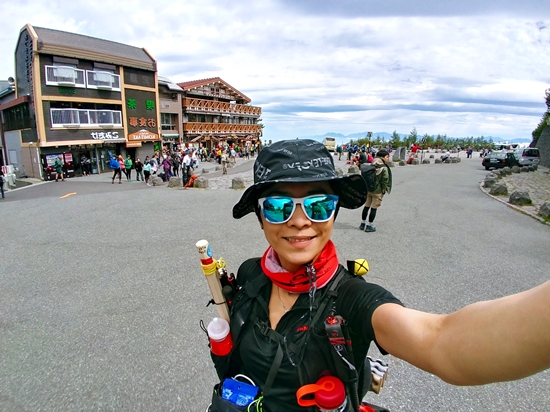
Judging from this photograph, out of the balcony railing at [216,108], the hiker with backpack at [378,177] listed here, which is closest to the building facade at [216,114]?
the balcony railing at [216,108]

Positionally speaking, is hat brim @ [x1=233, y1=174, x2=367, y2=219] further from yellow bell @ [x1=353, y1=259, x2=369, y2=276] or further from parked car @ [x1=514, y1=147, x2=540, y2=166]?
parked car @ [x1=514, y1=147, x2=540, y2=166]

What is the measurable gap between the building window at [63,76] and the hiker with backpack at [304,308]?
88.6 ft

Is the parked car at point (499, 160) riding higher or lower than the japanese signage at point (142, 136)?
lower

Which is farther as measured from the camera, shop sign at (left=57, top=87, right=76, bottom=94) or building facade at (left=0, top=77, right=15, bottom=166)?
building facade at (left=0, top=77, right=15, bottom=166)

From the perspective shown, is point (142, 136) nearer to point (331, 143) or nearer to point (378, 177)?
point (378, 177)

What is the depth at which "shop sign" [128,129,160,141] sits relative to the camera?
27689mm

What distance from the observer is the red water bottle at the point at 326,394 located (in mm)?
1198

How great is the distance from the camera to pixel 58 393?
2.98 metres

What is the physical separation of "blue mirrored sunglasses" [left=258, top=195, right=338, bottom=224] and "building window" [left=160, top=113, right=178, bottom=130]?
38.2 m

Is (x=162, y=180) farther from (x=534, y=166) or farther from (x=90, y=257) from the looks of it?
(x=534, y=166)

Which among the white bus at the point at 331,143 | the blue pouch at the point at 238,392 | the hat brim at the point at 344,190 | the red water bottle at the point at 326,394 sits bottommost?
the blue pouch at the point at 238,392

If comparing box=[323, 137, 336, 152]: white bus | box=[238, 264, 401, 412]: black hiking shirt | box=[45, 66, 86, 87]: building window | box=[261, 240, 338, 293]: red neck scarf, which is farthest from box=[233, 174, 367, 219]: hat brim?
box=[323, 137, 336, 152]: white bus

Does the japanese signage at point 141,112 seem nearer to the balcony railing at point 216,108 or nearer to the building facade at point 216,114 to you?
the building facade at point 216,114

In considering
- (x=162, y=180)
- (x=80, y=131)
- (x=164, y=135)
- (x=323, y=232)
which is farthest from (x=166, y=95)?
(x=323, y=232)
